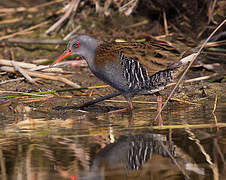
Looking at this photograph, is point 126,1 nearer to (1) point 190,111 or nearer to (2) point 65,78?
(2) point 65,78

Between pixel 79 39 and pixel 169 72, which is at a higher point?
pixel 79 39

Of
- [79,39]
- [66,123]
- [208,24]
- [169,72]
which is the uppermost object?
[208,24]

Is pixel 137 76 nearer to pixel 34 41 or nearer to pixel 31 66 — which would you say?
pixel 31 66

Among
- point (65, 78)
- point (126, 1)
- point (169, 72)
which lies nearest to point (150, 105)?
point (169, 72)

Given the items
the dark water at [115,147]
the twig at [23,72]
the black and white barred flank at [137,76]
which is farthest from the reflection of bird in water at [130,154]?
the twig at [23,72]

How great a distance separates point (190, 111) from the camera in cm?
503

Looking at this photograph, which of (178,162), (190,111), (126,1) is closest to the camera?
(178,162)

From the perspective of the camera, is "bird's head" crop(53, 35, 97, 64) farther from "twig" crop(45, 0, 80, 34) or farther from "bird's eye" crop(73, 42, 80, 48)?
"twig" crop(45, 0, 80, 34)

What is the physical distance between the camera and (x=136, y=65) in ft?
16.9

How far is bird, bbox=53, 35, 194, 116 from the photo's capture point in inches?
202

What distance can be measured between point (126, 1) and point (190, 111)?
12.7 feet

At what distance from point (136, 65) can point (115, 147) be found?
1.80m

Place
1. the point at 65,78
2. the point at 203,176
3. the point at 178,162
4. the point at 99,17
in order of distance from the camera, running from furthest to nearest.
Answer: the point at 99,17 < the point at 65,78 < the point at 178,162 < the point at 203,176

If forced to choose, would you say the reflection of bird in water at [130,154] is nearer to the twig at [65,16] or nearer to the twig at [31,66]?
the twig at [31,66]
